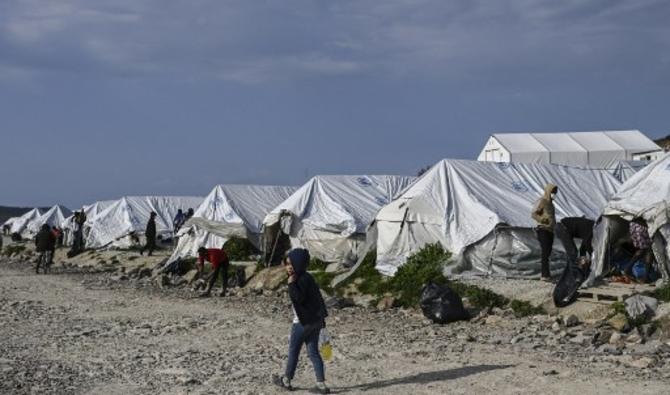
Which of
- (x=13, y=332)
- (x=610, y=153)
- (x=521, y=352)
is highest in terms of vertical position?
(x=610, y=153)

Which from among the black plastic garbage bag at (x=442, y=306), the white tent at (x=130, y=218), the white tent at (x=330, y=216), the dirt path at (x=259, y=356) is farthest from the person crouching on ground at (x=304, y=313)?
the white tent at (x=130, y=218)

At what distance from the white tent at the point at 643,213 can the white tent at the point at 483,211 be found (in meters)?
1.97

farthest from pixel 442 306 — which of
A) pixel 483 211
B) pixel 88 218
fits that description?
pixel 88 218

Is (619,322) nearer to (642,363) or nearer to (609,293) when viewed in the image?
(609,293)

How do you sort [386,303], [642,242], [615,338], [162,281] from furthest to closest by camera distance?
[162,281] → [386,303] → [642,242] → [615,338]

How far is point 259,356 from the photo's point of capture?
1221cm

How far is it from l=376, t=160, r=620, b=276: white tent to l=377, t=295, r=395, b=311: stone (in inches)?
87.4

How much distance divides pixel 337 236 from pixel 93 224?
929 inches

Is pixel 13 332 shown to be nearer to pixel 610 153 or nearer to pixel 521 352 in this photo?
pixel 521 352

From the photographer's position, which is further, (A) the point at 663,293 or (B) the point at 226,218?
(B) the point at 226,218

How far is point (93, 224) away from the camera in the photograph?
4750cm

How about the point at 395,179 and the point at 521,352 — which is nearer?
the point at 521,352

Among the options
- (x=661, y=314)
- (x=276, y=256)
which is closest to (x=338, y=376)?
(x=661, y=314)

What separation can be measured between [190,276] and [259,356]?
48.3 ft
